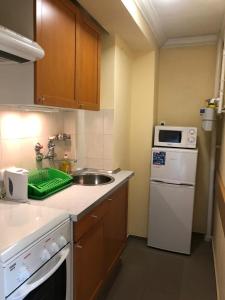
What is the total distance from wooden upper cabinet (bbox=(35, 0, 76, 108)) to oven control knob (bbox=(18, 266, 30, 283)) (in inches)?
35.0

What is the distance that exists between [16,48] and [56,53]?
49 centimetres

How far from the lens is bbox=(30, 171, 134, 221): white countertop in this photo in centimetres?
149

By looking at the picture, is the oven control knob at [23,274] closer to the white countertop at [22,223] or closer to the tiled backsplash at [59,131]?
the white countertop at [22,223]

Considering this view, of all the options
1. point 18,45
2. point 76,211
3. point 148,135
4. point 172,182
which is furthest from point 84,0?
point 172,182

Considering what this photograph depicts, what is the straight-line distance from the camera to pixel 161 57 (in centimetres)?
310

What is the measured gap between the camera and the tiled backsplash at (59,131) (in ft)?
5.64

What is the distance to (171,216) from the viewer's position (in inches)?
108

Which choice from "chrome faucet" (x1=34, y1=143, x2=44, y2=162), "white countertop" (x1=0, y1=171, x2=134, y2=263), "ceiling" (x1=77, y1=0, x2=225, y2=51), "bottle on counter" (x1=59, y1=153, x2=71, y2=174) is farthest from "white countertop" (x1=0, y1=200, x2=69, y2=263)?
"ceiling" (x1=77, y1=0, x2=225, y2=51)

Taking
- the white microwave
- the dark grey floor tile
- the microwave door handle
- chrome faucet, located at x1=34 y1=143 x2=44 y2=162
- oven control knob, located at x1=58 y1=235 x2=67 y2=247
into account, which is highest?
the white microwave

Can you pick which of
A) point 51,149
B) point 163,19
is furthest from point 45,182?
point 163,19

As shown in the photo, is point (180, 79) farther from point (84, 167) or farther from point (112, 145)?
point (84, 167)

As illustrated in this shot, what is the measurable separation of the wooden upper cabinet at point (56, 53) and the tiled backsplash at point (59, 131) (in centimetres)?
35

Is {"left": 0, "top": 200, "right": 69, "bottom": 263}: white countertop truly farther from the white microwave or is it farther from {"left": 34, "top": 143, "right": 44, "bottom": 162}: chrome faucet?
the white microwave

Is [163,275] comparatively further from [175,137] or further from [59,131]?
[59,131]
